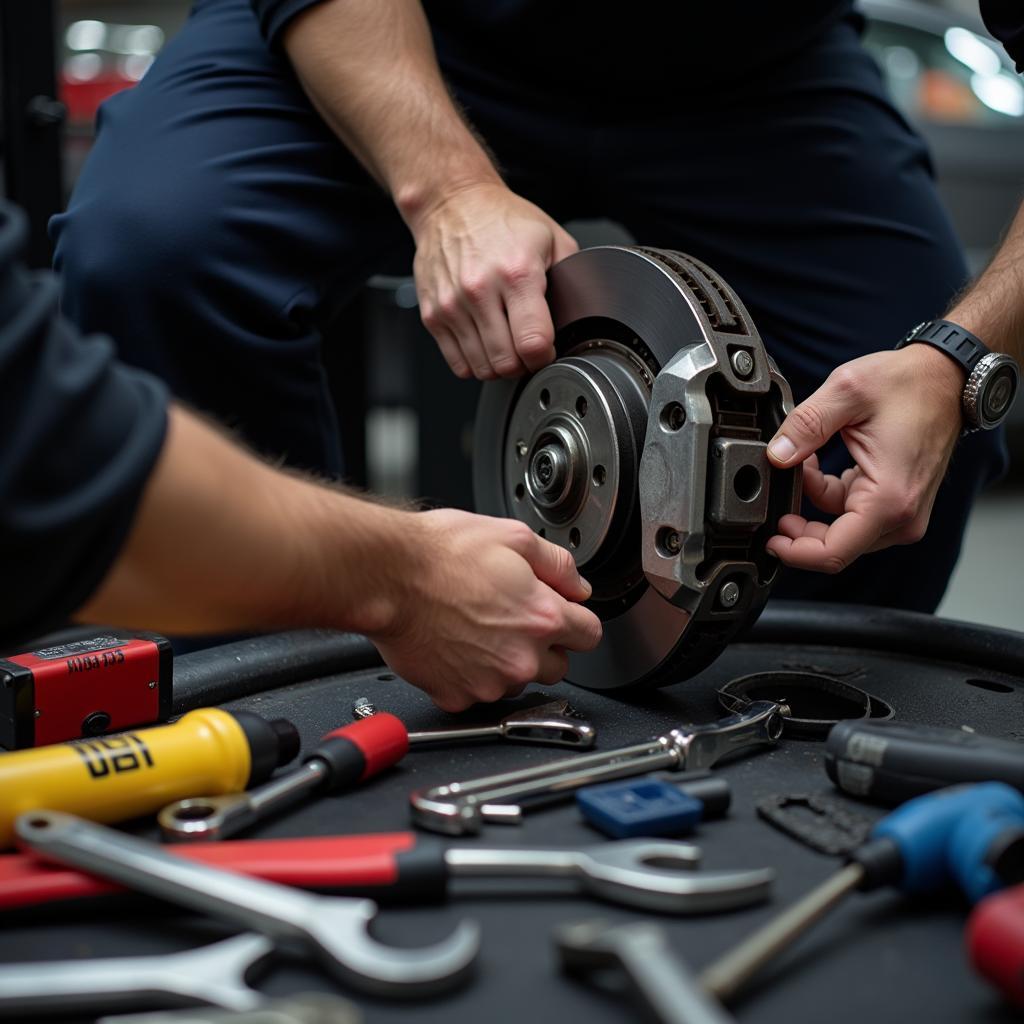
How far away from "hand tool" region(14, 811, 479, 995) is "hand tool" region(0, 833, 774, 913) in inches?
0.5

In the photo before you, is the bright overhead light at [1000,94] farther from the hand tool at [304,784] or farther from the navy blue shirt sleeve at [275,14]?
the hand tool at [304,784]

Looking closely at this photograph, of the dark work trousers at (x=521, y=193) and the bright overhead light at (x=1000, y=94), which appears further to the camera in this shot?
the bright overhead light at (x=1000, y=94)

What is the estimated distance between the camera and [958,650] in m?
1.15

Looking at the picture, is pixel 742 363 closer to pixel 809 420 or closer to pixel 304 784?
pixel 809 420

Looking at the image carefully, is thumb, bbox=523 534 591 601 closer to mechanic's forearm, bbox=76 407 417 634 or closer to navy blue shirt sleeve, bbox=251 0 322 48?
mechanic's forearm, bbox=76 407 417 634

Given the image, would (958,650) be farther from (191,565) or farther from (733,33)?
(191,565)

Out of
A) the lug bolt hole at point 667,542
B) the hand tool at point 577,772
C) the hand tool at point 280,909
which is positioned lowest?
the hand tool at point 577,772

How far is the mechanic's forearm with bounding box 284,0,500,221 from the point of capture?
3.68ft

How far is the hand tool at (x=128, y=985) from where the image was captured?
0.50m

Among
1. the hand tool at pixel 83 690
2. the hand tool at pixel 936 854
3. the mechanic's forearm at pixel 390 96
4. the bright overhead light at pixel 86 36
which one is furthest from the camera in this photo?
the bright overhead light at pixel 86 36

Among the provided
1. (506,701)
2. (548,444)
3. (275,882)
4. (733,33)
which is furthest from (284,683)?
(733,33)

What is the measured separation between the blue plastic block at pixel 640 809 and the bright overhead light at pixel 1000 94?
334cm

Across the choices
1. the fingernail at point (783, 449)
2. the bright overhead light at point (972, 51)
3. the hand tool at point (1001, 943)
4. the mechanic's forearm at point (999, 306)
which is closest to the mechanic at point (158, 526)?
the fingernail at point (783, 449)

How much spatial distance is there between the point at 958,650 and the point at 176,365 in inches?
33.5
